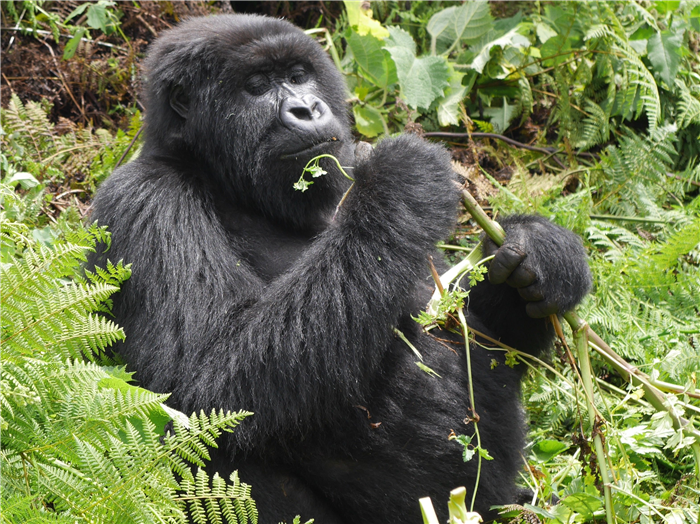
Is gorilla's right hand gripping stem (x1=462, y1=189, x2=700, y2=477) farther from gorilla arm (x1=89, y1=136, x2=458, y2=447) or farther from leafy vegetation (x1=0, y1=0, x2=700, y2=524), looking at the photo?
gorilla arm (x1=89, y1=136, x2=458, y2=447)

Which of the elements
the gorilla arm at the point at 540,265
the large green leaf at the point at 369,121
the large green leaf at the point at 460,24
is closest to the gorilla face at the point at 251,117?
the gorilla arm at the point at 540,265

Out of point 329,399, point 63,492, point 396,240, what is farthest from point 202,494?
point 396,240

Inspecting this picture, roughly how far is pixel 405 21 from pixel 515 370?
312 cm

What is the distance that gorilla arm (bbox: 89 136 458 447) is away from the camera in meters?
2.36

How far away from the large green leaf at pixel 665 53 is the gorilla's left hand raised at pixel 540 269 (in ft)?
7.58

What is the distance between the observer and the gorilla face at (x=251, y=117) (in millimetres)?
2840

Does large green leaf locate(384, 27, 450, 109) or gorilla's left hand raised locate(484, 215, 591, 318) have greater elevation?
large green leaf locate(384, 27, 450, 109)

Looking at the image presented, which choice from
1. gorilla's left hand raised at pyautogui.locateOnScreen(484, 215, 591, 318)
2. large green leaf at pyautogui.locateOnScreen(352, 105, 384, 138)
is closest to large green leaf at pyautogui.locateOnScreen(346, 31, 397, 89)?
large green leaf at pyautogui.locateOnScreen(352, 105, 384, 138)

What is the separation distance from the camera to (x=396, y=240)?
→ 8.11 ft

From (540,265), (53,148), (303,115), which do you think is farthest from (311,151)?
(53,148)

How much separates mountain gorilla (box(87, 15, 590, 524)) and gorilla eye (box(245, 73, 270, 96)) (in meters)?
0.01

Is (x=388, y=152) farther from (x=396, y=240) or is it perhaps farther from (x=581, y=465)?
(x=581, y=465)

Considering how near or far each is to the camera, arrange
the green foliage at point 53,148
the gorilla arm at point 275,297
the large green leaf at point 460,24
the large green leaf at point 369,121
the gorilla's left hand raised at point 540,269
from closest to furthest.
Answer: the gorilla arm at point 275,297 < the gorilla's left hand raised at point 540,269 < the green foliage at point 53,148 < the large green leaf at point 369,121 < the large green leaf at point 460,24

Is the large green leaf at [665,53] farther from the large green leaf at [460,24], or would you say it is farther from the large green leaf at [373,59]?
the large green leaf at [373,59]
